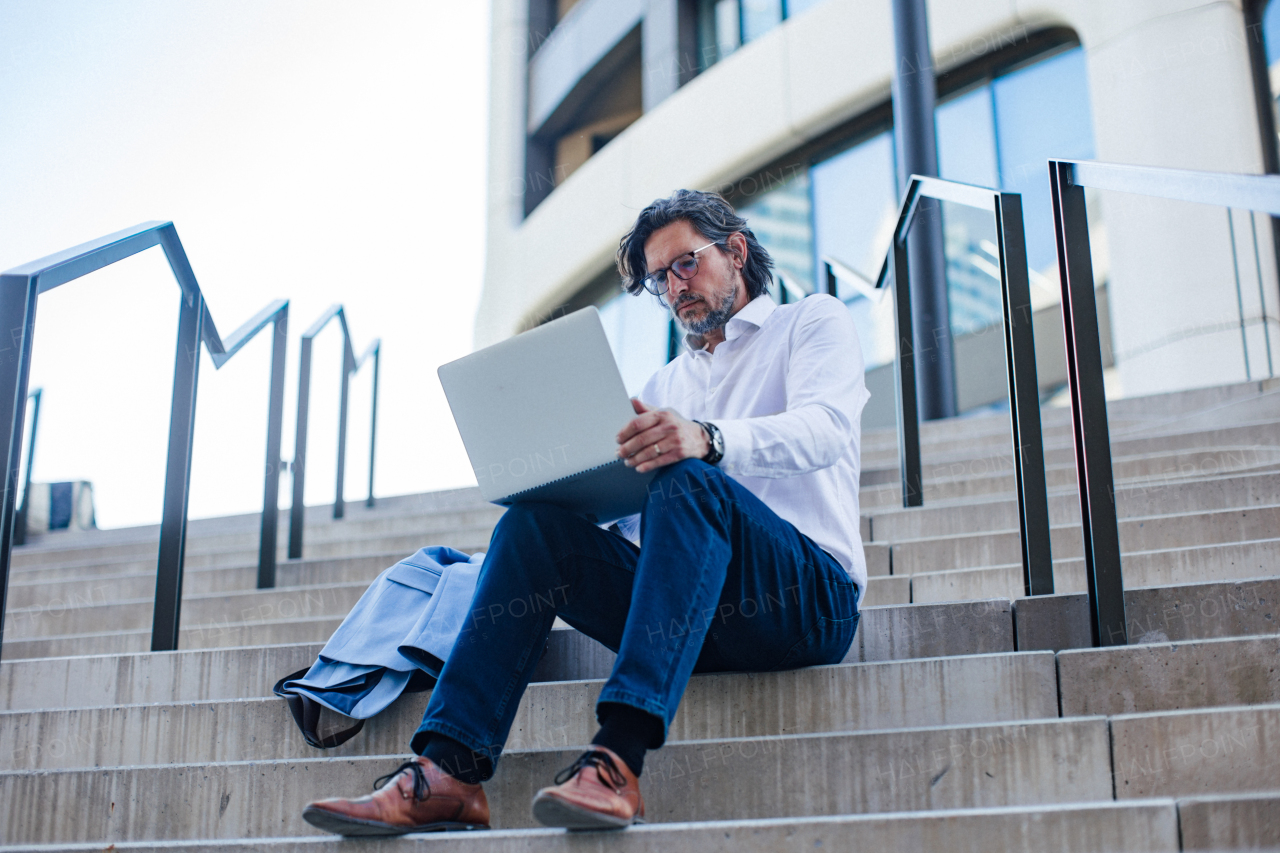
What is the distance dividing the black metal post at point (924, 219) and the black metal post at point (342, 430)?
2.64 m

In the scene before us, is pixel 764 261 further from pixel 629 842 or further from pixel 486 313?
pixel 486 313

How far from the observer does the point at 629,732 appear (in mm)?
1473

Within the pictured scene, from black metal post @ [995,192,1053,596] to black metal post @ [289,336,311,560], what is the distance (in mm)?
2555

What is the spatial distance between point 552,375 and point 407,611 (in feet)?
2.10

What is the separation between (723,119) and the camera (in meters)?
9.21

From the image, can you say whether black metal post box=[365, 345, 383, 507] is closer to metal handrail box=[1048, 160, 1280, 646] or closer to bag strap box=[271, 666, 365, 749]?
bag strap box=[271, 666, 365, 749]

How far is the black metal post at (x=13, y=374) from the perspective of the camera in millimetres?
2014

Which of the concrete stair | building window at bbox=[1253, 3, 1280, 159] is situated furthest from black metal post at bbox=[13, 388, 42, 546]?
building window at bbox=[1253, 3, 1280, 159]

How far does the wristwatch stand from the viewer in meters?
1.69

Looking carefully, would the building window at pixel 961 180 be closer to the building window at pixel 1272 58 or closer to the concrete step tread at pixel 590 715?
the building window at pixel 1272 58

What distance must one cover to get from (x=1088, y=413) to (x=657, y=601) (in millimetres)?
851

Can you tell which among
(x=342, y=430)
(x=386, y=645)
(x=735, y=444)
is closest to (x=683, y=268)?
(x=735, y=444)

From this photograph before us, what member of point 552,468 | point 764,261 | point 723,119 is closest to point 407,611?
point 552,468

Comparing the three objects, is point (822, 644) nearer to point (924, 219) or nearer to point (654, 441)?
point (654, 441)
